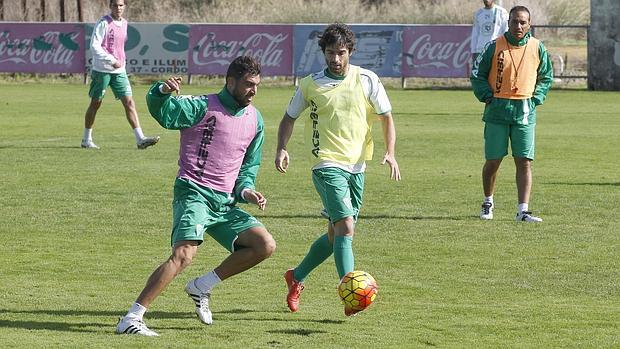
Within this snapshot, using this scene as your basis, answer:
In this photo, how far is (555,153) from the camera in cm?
1945

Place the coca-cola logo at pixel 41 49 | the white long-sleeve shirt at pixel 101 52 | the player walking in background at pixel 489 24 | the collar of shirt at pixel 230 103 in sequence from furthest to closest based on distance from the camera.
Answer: the coca-cola logo at pixel 41 49 → the player walking in background at pixel 489 24 → the white long-sleeve shirt at pixel 101 52 → the collar of shirt at pixel 230 103

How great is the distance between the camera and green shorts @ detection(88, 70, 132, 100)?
61.3 feet

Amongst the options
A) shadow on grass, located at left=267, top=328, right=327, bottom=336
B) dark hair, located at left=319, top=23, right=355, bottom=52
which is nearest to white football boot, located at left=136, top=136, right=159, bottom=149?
dark hair, located at left=319, top=23, right=355, bottom=52

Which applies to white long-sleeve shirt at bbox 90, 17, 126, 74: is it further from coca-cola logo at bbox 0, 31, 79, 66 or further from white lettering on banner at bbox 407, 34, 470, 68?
coca-cola logo at bbox 0, 31, 79, 66

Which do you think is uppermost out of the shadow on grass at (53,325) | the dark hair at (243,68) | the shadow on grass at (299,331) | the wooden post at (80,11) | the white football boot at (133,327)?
the wooden post at (80,11)

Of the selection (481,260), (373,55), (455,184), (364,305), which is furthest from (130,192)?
(373,55)

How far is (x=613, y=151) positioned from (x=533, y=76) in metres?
7.41

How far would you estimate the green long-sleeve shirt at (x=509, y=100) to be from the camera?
41.1 feet

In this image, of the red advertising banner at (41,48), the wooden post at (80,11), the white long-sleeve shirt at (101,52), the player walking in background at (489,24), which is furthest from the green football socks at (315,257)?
the wooden post at (80,11)

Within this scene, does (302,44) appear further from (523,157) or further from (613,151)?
(523,157)

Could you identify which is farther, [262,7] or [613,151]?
[262,7]

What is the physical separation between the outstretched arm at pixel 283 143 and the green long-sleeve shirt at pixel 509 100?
417 centimetres

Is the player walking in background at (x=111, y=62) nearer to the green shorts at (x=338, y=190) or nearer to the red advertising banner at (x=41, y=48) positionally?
the green shorts at (x=338, y=190)

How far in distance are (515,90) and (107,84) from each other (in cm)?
784
